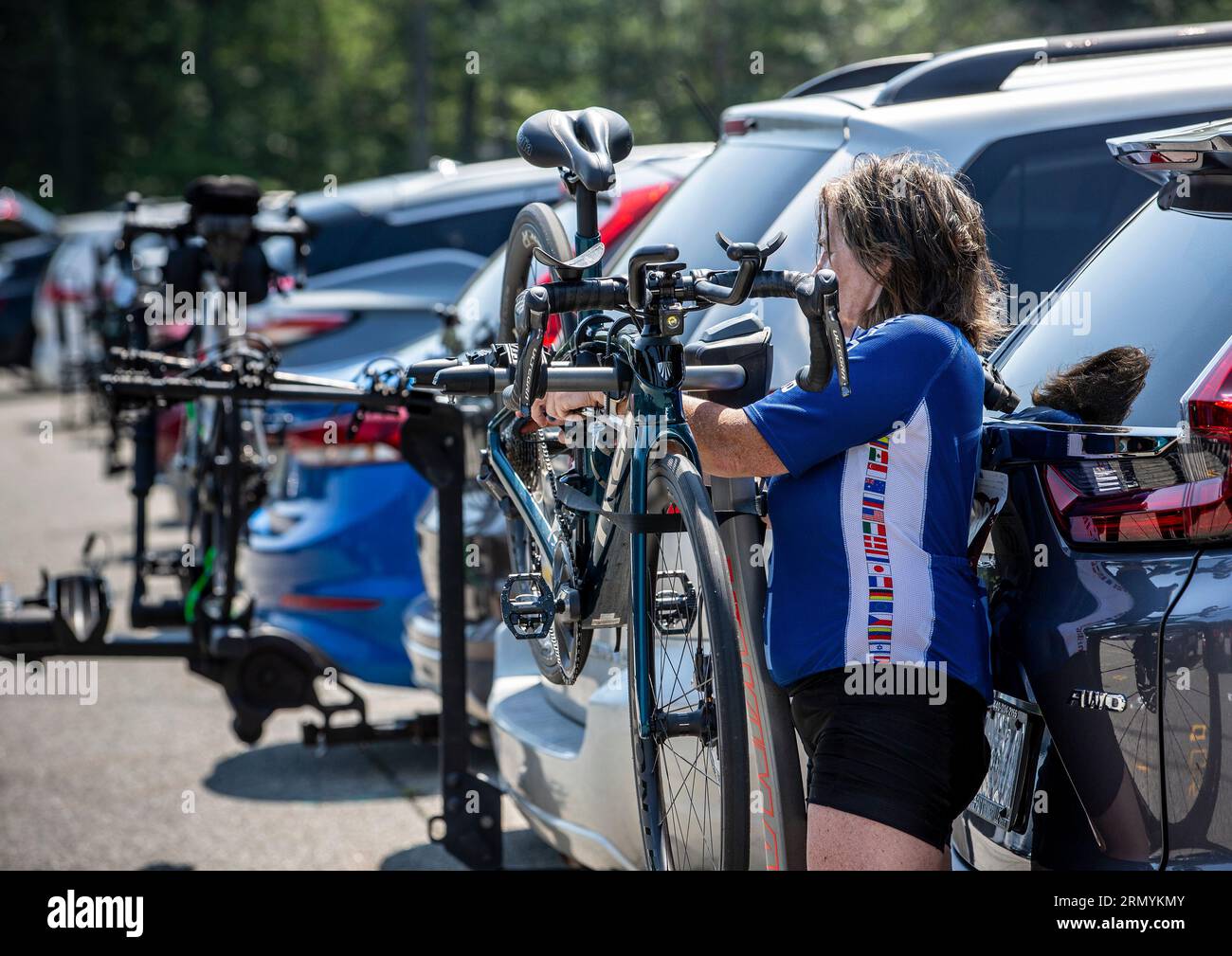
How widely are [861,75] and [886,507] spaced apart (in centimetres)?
263

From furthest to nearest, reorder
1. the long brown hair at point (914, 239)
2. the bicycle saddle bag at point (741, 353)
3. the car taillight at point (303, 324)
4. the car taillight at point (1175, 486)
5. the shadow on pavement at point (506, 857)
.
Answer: the car taillight at point (303, 324) < the shadow on pavement at point (506, 857) < the bicycle saddle bag at point (741, 353) < the long brown hair at point (914, 239) < the car taillight at point (1175, 486)

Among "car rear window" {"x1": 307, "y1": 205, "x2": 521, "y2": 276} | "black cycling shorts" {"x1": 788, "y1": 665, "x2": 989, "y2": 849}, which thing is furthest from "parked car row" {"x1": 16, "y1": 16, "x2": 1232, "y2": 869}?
"car rear window" {"x1": 307, "y1": 205, "x2": 521, "y2": 276}

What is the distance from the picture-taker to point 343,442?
20.6 feet

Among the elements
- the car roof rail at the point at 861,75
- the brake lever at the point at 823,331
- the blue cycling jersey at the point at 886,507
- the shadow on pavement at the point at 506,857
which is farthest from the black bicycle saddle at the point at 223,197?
the brake lever at the point at 823,331

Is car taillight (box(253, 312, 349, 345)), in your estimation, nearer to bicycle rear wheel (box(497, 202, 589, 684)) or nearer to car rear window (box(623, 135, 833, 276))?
car rear window (box(623, 135, 833, 276))

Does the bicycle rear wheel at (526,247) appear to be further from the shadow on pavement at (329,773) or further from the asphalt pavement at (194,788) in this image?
the shadow on pavement at (329,773)

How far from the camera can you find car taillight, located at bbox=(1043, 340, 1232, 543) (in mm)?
2414

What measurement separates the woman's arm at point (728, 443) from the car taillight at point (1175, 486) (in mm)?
A: 507

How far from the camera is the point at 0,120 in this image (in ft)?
142

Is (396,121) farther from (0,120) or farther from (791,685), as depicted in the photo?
(791,685)

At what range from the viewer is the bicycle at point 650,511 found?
2697 mm

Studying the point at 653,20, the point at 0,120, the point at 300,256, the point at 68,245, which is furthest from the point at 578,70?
the point at 0,120

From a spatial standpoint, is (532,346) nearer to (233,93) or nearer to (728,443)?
(728,443)

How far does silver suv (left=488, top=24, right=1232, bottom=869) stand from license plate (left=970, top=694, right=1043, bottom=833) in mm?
679
